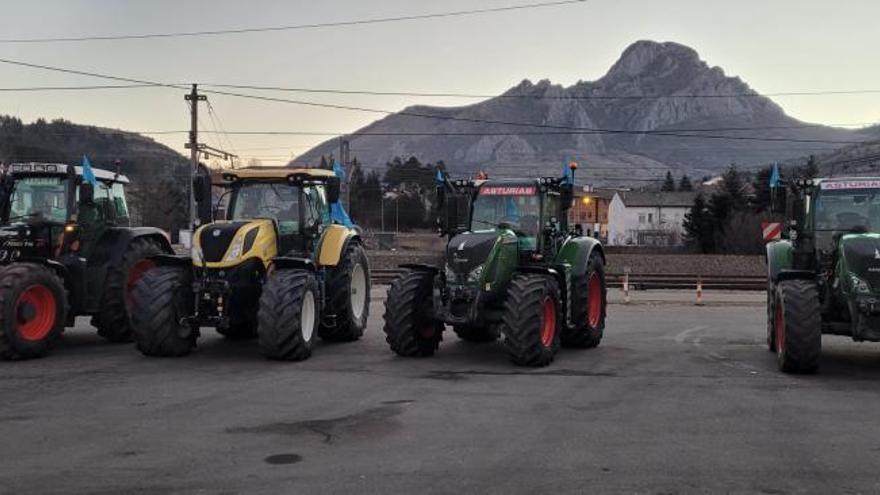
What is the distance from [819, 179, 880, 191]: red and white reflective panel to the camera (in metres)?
10.9

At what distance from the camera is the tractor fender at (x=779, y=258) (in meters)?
11.7

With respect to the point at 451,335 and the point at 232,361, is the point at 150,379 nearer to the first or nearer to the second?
the point at 232,361

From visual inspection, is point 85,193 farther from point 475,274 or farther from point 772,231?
point 772,231

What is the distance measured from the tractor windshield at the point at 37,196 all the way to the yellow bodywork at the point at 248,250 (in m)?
2.45

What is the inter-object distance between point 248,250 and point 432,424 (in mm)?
4740

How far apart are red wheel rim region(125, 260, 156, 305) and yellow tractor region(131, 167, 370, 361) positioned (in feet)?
4.65

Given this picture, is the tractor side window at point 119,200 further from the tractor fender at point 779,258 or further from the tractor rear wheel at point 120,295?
the tractor fender at point 779,258

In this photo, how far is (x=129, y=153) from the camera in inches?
2304

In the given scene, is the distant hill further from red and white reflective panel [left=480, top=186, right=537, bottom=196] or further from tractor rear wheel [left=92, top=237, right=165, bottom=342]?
red and white reflective panel [left=480, top=186, right=537, bottom=196]

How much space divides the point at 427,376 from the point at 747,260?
42.2 m

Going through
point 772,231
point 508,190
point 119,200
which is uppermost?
point 508,190

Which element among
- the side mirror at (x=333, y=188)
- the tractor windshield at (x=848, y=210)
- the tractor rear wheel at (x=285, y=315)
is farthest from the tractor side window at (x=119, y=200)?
the tractor windshield at (x=848, y=210)

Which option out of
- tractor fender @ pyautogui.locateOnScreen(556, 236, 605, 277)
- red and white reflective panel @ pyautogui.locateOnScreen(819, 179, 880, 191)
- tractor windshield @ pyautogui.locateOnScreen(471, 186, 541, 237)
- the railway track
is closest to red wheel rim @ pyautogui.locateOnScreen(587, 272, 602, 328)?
tractor fender @ pyautogui.locateOnScreen(556, 236, 605, 277)

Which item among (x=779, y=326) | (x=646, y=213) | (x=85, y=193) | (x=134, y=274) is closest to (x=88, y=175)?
(x=85, y=193)
